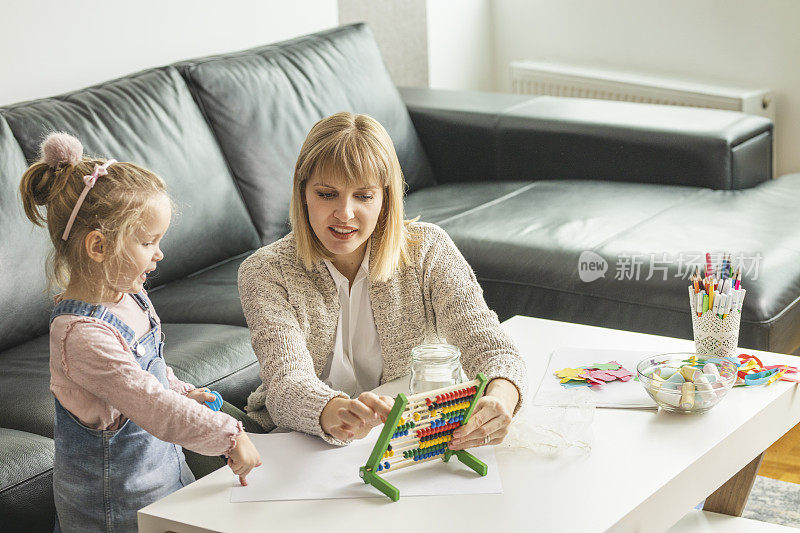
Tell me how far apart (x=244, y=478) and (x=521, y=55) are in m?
3.19

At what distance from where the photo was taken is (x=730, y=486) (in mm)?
1610

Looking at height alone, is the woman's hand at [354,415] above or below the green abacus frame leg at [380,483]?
above

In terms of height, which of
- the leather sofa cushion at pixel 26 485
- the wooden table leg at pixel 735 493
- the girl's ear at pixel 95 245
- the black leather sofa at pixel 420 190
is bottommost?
the wooden table leg at pixel 735 493

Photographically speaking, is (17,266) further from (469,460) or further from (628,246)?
(628,246)

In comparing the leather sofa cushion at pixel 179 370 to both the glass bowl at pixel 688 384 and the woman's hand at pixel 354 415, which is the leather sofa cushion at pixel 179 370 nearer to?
the woman's hand at pixel 354 415

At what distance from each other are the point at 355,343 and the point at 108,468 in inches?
18.5

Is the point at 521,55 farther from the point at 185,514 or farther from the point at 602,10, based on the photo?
the point at 185,514

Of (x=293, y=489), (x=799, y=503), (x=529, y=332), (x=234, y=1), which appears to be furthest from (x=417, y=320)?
(x=234, y=1)

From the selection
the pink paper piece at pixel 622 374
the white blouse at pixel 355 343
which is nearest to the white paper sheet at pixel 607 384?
the pink paper piece at pixel 622 374

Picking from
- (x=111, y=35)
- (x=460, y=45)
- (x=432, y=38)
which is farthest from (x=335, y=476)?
(x=460, y=45)

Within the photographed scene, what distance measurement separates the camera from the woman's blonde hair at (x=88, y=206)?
1.23 meters

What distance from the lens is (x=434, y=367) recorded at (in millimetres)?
1347

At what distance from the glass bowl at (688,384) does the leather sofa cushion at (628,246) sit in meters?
0.71

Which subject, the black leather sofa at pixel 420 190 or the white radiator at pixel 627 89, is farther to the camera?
the white radiator at pixel 627 89
